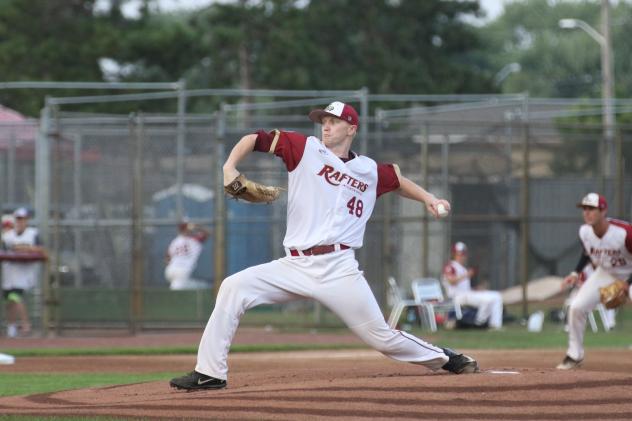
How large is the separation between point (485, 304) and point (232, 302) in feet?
42.7

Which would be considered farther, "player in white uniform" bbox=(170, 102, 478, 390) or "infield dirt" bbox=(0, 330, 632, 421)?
"player in white uniform" bbox=(170, 102, 478, 390)

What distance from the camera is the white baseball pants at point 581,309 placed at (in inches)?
510

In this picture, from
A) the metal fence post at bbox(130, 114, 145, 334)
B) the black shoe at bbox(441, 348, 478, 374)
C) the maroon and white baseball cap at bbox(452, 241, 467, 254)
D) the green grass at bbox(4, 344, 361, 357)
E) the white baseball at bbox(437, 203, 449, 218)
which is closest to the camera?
the white baseball at bbox(437, 203, 449, 218)

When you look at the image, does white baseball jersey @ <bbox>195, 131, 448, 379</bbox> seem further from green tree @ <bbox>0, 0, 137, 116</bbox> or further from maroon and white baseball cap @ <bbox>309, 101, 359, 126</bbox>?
green tree @ <bbox>0, 0, 137, 116</bbox>

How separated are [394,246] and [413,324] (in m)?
1.31

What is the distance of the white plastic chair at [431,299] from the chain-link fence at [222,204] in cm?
52

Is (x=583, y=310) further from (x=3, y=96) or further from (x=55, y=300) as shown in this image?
(x=3, y=96)

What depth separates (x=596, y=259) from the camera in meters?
13.5

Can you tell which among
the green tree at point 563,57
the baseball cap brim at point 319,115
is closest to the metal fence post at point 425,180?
the baseball cap brim at point 319,115

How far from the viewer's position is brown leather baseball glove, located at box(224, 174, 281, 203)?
831 centimetres

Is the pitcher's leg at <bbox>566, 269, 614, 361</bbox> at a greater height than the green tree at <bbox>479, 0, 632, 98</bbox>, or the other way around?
the green tree at <bbox>479, 0, 632, 98</bbox>

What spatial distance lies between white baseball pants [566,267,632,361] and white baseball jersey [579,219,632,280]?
11cm

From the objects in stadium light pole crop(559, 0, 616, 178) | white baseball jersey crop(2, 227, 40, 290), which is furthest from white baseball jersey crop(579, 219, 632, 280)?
white baseball jersey crop(2, 227, 40, 290)

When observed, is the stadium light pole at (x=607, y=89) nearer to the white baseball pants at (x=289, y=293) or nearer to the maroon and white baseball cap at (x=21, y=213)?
the maroon and white baseball cap at (x=21, y=213)
